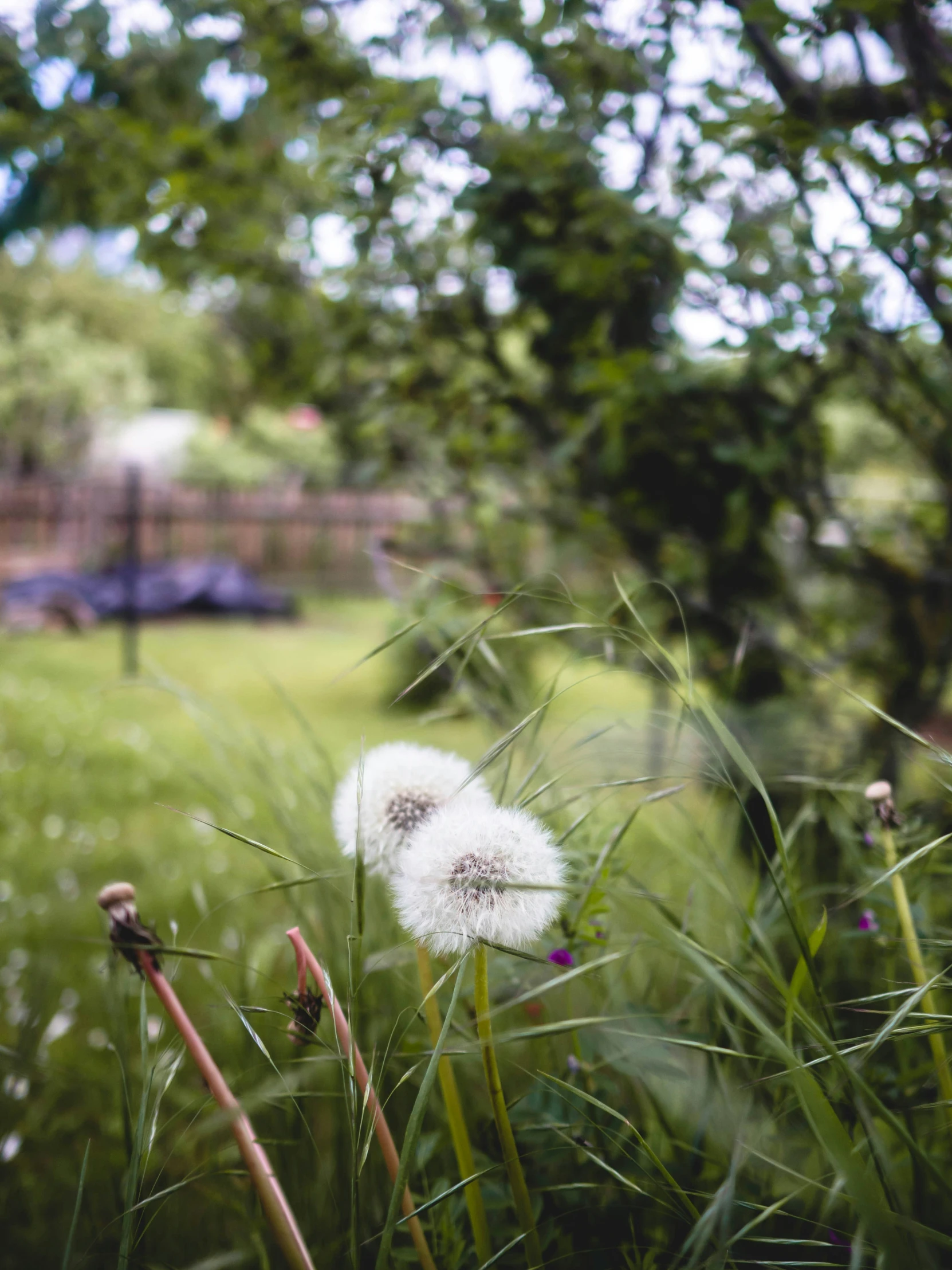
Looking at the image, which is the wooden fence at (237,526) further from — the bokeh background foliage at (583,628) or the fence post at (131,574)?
the bokeh background foliage at (583,628)

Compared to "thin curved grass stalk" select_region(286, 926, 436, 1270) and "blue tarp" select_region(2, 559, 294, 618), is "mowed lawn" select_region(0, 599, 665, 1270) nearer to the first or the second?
"thin curved grass stalk" select_region(286, 926, 436, 1270)

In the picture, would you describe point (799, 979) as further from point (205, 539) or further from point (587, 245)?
point (205, 539)

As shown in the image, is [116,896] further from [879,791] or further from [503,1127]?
[879,791]

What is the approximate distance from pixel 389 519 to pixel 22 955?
30.7 feet

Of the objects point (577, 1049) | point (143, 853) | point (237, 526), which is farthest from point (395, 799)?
point (237, 526)

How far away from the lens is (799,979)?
477 millimetres

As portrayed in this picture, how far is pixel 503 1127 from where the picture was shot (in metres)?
0.45

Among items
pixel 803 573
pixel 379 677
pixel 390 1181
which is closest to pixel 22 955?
pixel 390 1181

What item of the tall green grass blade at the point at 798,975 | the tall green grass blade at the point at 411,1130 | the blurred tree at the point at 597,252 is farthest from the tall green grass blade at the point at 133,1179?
the blurred tree at the point at 597,252

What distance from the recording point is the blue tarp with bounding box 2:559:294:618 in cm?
641

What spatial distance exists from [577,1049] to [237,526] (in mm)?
10564

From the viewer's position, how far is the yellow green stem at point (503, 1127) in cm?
45

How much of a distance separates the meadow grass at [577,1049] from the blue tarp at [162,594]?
5.48 metres

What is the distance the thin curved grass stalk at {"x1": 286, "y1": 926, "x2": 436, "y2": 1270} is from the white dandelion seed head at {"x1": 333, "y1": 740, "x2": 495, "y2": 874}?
0.29ft
